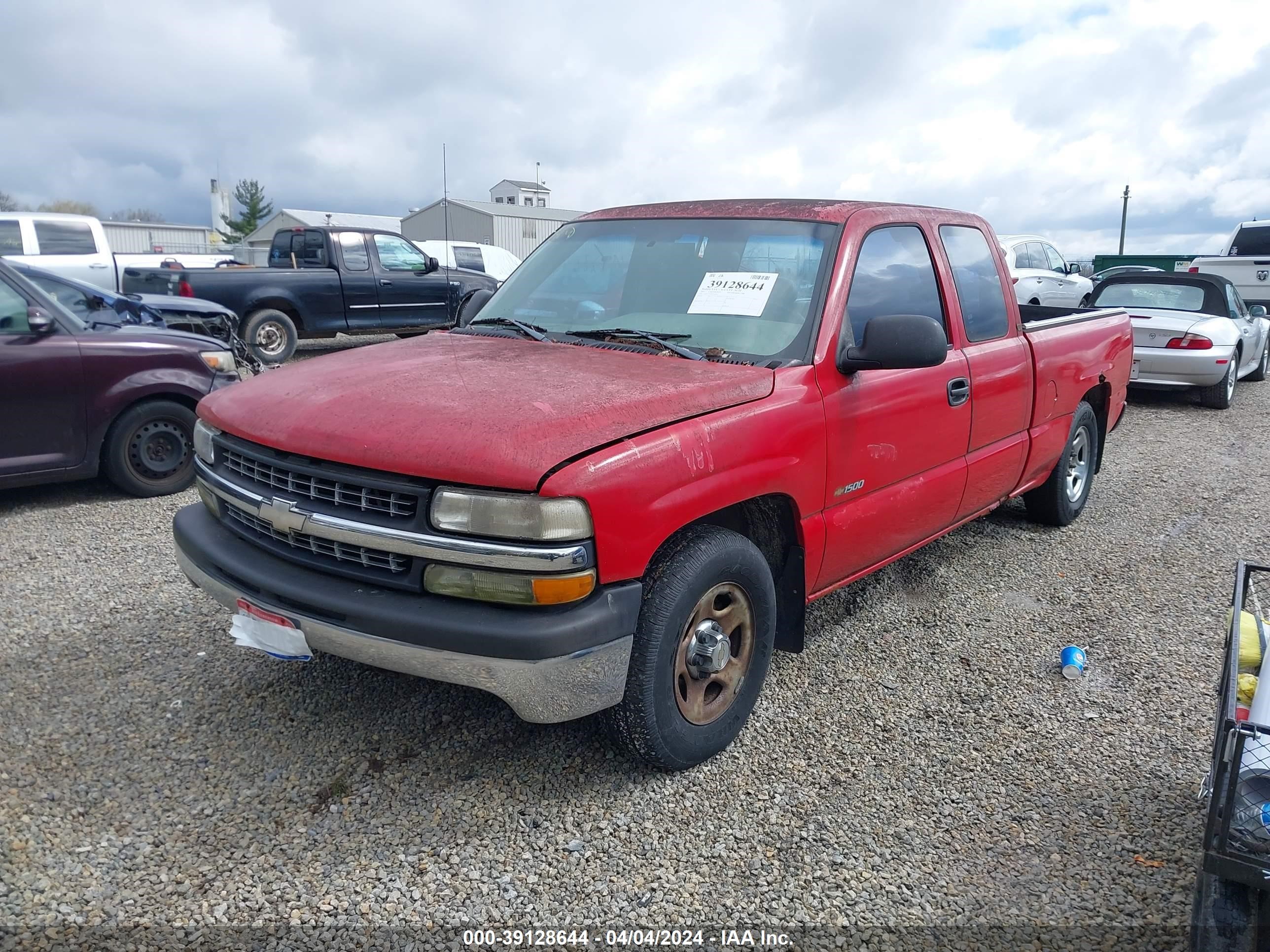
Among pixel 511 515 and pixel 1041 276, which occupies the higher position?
pixel 1041 276

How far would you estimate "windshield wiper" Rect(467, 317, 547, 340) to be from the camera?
3.80 m

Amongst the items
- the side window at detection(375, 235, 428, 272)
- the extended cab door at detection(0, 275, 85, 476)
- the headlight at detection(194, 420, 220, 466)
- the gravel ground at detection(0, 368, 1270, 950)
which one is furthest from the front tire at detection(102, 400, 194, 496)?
the side window at detection(375, 235, 428, 272)

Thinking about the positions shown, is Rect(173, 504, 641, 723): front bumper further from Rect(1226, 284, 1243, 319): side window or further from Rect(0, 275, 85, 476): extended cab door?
Rect(1226, 284, 1243, 319): side window

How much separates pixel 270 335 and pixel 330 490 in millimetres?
10363

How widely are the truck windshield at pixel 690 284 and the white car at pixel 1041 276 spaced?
1284 cm

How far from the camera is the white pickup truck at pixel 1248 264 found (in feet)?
52.7

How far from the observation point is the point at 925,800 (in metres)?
3.00

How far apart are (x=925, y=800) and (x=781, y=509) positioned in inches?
42.1

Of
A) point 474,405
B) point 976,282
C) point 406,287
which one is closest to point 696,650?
point 474,405

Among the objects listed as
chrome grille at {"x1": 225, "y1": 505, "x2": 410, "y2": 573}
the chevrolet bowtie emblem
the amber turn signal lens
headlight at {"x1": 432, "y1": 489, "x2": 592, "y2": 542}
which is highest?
headlight at {"x1": 432, "y1": 489, "x2": 592, "y2": 542}

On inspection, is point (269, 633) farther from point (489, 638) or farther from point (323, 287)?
point (323, 287)

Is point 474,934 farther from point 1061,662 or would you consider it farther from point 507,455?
point 1061,662

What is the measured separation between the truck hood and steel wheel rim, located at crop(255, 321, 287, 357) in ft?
30.1

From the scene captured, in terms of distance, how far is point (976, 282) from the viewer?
14.9 ft
